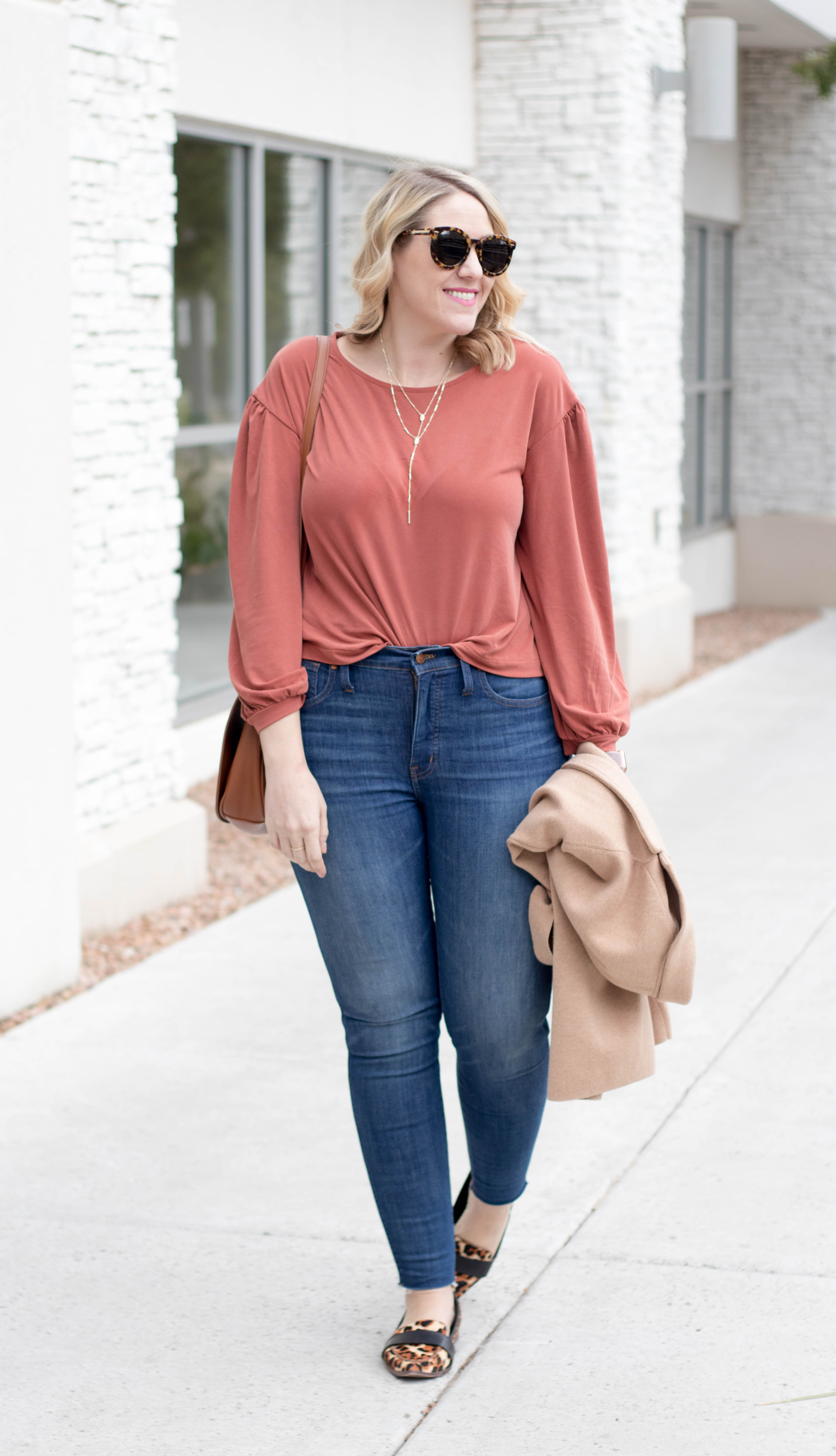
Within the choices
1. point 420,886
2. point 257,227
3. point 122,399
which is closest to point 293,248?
point 257,227

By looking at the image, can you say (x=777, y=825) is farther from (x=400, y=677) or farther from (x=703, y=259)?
(x=703, y=259)

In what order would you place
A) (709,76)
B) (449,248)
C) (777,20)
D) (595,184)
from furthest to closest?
1. (777,20)
2. (709,76)
3. (595,184)
4. (449,248)

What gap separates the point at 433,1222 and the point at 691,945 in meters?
0.64

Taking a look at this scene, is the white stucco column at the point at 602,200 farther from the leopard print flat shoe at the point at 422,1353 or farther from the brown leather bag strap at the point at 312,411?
the leopard print flat shoe at the point at 422,1353

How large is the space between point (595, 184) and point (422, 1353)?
796 centimetres

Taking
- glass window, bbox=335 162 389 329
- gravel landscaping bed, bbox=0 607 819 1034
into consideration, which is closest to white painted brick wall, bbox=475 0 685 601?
glass window, bbox=335 162 389 329

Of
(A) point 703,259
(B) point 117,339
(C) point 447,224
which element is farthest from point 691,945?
(A) point 703,259

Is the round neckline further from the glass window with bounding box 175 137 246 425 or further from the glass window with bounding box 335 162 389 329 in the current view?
the glass window with bounding box 335 162 389 329

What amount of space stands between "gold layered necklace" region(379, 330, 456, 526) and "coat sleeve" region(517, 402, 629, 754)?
0.57ft

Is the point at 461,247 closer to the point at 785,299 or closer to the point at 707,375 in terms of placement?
the point at 707,375

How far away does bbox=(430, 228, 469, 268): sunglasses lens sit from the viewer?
270 cm

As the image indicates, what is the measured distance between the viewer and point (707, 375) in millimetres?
14172

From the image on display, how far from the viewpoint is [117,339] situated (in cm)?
554

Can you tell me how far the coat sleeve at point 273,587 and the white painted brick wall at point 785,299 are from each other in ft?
40.3
